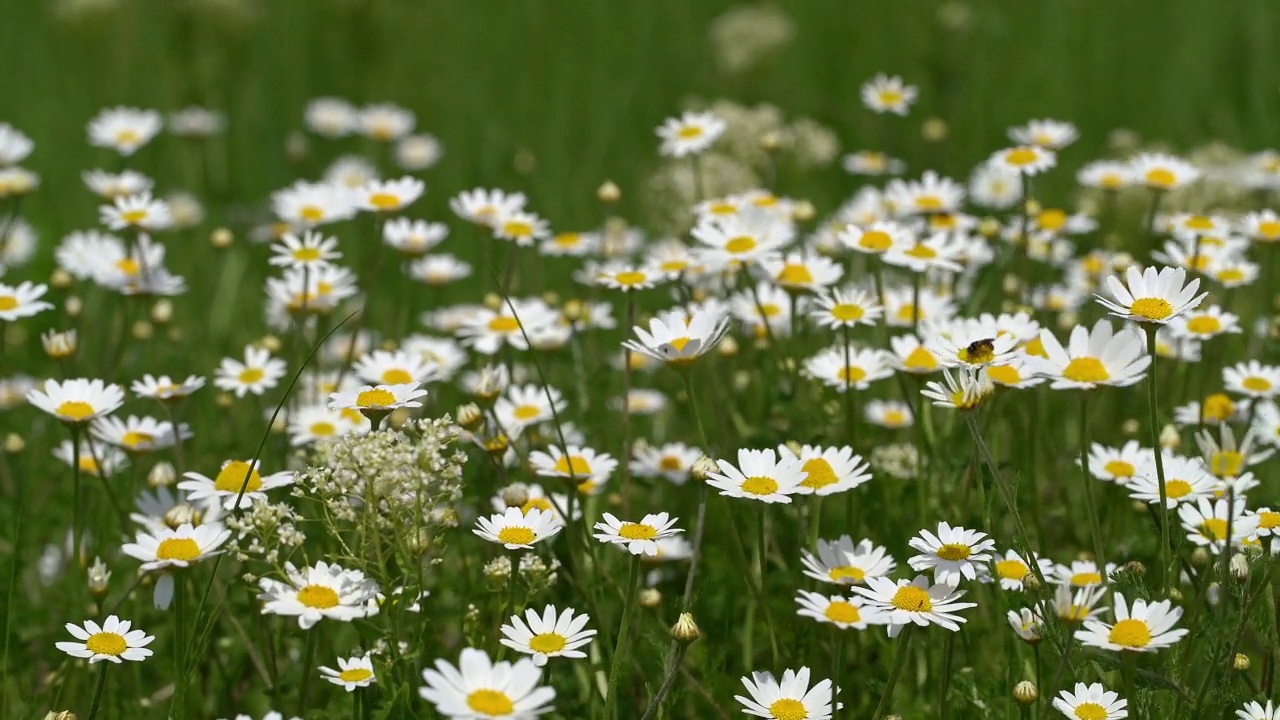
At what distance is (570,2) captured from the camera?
964 centimetres

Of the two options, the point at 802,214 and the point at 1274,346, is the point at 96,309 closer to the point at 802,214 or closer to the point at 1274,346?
the point at 802,214

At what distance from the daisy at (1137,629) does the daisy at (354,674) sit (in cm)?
126

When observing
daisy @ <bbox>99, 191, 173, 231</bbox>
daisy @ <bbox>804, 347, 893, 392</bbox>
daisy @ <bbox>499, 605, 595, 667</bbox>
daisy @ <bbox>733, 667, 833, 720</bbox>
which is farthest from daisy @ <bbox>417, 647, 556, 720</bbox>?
daisy @ <bbox>99, 191, 173, 231</bbox>

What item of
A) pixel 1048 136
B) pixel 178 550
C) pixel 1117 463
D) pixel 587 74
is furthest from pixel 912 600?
pixel 587 74

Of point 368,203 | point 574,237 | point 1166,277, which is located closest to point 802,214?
point 574,237

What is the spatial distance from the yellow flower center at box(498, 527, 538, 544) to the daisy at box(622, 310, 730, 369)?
447mm

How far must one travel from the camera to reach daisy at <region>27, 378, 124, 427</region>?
2.95 metres

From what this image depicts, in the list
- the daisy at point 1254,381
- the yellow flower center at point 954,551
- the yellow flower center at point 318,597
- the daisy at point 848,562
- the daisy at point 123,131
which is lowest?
the daisy at point 1254,381

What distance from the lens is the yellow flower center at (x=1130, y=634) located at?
7.68 feet

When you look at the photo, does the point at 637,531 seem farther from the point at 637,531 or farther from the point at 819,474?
the point at 819,474

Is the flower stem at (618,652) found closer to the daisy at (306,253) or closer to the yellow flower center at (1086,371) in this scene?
the yellow flower center at (1086,371)

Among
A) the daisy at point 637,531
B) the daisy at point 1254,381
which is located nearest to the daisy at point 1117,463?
the daisy at point 1254,381

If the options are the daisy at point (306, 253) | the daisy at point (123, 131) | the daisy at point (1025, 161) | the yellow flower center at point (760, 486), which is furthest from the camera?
the daisy at point (123, 131)

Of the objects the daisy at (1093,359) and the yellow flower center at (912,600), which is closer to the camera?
the yellow flower center at (912,600)
